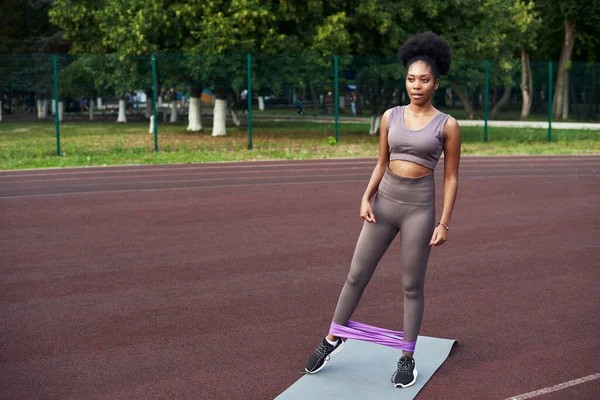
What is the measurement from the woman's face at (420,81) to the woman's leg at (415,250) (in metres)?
0.63

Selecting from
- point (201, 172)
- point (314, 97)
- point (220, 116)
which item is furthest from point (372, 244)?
point (220, 116)

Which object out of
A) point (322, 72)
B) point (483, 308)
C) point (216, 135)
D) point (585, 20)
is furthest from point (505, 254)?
point (585, 20)

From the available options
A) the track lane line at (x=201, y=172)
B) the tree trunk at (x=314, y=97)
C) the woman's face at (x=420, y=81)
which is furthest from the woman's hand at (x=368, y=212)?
the tree trunk at (x=314, y=97)

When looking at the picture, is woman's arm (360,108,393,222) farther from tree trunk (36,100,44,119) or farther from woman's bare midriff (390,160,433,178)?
tree trunk (36,100,44,119)

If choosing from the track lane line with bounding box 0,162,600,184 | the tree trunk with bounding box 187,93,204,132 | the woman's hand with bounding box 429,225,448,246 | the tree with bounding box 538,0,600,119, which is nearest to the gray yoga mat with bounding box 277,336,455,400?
the woman's hand with bounding box 429,225,448,246

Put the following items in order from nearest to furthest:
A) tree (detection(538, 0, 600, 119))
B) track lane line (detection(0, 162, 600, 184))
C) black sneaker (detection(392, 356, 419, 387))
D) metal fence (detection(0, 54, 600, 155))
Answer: black sneaker (detection(392, 356, 419, 387)), track lane line (detection(0, 162, 600, 184)), metal fence (detection(0, 54, 600, 155)), tree (detection(538, 0, 600, 119))

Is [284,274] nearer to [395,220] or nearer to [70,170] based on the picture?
[395,220]

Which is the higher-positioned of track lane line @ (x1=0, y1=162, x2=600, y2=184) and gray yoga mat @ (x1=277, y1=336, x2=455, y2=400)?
track lane line @ (x1=0, y1=162, x2=600, y2=184)

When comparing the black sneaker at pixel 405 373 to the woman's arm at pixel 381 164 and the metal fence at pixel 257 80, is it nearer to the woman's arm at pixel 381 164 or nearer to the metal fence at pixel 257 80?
the woman's arm at pixel 381 164

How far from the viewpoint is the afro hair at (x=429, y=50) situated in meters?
4.52

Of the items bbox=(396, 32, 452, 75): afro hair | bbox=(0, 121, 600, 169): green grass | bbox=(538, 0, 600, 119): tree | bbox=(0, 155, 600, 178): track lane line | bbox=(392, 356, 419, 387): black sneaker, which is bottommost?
bbox=(392, 356, 419, 387): black sneaker

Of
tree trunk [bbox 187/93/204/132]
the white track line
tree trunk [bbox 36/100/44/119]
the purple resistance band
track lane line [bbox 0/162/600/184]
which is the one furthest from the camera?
tree trunk [bbox 187/93/204/132]

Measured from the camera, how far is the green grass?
63.5ft

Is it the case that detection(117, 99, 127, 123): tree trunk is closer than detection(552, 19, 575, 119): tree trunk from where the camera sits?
No
